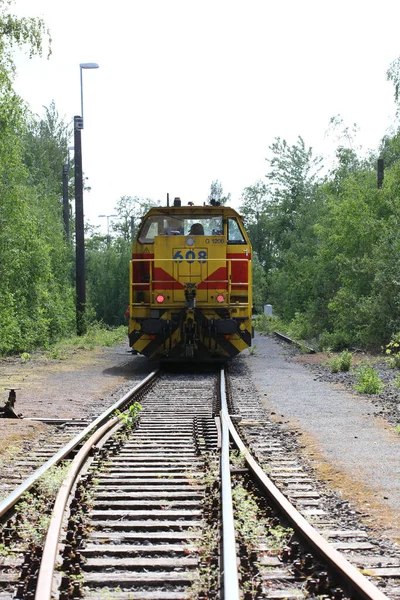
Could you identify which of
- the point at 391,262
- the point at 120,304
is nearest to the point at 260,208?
the point at 120,304

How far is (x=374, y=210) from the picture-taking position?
90.1 ft

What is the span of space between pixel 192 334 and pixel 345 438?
24.1ft

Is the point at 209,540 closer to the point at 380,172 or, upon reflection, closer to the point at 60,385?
the point at 60,385

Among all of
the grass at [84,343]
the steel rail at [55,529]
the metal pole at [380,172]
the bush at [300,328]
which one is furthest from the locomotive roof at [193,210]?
the bush at [300,328]

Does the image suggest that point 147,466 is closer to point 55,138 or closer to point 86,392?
point 86,392

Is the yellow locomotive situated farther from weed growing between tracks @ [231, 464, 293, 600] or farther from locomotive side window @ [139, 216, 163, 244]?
weed growing between tracks @ [231, 464, 293, 600]

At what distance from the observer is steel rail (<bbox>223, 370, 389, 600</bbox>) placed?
3883 millimetres

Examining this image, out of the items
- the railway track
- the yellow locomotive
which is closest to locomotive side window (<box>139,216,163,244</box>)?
the yellow locomotive

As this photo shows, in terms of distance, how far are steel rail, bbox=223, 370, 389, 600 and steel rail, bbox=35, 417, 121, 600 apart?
1.57 metres

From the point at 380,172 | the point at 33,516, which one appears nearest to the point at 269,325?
the point at 380,172

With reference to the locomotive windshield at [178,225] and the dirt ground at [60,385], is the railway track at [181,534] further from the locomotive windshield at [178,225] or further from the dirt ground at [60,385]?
the locomotive windshield at [178,225]

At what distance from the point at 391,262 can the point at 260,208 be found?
69234mm

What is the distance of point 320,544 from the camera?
15.3ft

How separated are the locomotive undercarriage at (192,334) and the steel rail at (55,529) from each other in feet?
26.6
